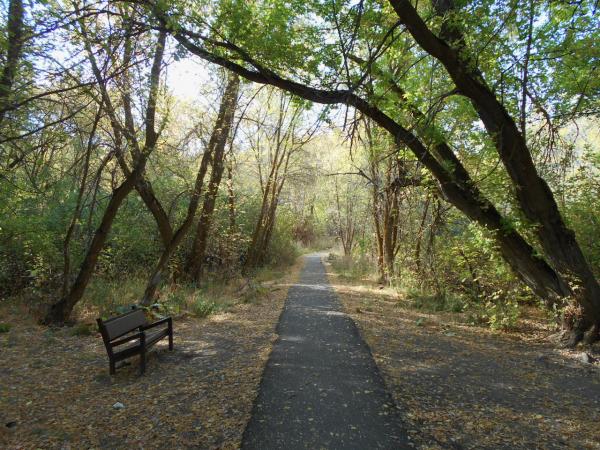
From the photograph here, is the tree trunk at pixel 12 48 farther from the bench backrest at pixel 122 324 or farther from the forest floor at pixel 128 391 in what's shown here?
the forest floor at pixel 128 391

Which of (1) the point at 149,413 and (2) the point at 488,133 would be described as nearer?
(1) the point at 149,413

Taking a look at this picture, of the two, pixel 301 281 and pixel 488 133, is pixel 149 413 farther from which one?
pixel 301 281

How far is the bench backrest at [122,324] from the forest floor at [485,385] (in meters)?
3.60

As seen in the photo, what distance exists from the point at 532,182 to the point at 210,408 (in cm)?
597

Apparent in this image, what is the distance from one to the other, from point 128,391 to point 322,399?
2342mm

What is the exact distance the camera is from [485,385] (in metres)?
4.45

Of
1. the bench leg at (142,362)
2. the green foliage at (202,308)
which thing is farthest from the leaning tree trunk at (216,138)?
the bench leg at (142,362)

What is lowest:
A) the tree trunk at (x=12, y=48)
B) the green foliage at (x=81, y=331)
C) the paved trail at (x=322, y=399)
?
the green foliage at (x=81, y=331)

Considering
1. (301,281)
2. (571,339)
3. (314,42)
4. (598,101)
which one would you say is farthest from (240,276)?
(598,101)

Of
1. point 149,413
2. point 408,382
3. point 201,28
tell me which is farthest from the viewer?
point 201,28

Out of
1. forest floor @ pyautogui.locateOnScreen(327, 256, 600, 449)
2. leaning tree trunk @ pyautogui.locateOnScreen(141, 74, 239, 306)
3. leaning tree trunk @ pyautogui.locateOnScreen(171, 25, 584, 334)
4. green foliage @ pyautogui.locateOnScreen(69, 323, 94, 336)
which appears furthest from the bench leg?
leaning tree trunk @ pyautogui.locateOnScreen(171, 25, 584, 334)

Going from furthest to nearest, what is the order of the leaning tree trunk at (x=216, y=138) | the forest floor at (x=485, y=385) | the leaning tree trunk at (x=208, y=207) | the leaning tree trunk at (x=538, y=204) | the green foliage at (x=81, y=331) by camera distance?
the leaning tree trunk at (x=208, y=207) < the leaning tree trunk at (x=216, y=138) < the green foliage at (x=81, y=331) < the leaning tree trunk at (x=538, y=204) < the forest floor at (x=485, y=385)

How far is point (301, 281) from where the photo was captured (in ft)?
48.2

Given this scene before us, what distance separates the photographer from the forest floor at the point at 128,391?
334cm
